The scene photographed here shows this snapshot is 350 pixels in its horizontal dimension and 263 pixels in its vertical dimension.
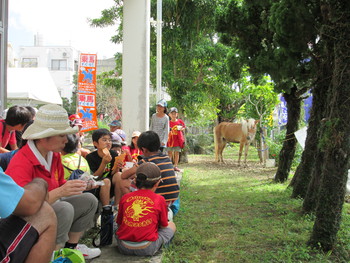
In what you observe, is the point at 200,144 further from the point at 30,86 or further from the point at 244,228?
the point at 244,228

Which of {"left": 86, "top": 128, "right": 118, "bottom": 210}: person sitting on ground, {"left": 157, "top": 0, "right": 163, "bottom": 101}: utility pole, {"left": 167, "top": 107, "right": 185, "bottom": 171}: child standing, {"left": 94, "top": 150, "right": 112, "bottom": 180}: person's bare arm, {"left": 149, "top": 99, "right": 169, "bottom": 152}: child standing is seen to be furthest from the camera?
{"left": 157, "top": 0, "right": 163, "bottom": 101}: utility pole

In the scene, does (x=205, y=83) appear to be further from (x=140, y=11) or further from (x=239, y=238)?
(x=239, y=238)

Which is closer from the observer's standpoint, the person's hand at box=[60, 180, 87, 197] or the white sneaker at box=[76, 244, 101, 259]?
the person's hand at box=[60, 180, 87, 197]

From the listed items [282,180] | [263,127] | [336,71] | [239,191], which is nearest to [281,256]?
[336,71]

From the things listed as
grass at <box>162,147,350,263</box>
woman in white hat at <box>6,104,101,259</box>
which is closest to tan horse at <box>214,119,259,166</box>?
grass at <box>162,147,350,263</box>

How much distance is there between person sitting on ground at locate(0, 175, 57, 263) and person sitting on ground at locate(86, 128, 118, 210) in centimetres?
181

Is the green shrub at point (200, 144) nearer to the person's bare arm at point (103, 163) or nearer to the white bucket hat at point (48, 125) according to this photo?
the person's bare arm at point (103, 163)

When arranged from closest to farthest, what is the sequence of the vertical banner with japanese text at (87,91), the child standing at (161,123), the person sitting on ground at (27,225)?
1. the person sitting on ground at (27,225)
2. the child standing at (161,123)
3. the vertical banner with japanese text at (87,91)

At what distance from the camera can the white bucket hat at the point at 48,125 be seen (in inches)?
104

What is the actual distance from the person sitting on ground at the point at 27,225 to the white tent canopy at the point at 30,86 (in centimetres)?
828

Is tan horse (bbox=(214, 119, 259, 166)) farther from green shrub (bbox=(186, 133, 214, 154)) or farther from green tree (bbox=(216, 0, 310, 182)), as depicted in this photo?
green shrub (bbox=(186, 133, 214, 154))

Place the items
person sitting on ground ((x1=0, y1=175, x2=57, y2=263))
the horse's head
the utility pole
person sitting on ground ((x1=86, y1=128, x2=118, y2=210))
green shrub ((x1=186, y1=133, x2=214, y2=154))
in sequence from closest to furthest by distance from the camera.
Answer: person sitting on ground ((x1=0, y1=175, x2=57, y2=263)) → person sitting on ground ((x1=86, y1=128, x2=118, y2=210)) → the utility pole → the horse's head → green shrub ((x1=186, y1=133, x2=214, y2=154))

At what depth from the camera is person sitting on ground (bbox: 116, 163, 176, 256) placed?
331 cm

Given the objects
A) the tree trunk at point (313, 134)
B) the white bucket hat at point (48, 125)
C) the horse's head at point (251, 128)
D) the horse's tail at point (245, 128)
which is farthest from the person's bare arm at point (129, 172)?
the horse's tail at point (245, 128)
